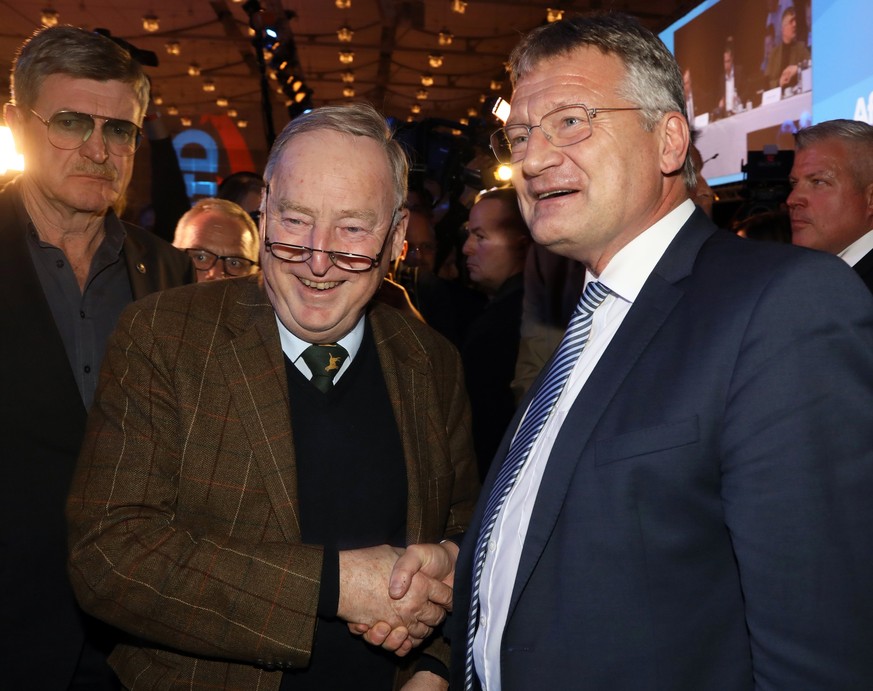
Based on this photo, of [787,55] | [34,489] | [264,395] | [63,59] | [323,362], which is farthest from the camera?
[787,55]

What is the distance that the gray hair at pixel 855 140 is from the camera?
11.0 ft

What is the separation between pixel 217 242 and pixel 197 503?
182 centimetres

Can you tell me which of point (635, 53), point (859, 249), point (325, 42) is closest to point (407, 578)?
point (635, 53)

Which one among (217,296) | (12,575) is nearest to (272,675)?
(217,296)

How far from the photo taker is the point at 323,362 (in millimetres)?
1737

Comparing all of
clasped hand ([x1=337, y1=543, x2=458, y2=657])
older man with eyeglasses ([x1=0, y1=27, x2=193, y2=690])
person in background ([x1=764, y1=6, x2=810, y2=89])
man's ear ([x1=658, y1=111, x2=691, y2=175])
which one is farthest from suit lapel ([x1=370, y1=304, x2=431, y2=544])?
person in background ([x1=764, y1=6, x2=810, y2=89])

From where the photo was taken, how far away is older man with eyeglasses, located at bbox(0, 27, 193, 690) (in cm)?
202

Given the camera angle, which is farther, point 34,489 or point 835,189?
point 835,189

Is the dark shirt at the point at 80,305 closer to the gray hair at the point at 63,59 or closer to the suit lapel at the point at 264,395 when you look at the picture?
the gray hair at the point at 63,59

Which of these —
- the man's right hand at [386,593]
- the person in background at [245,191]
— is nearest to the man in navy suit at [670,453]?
the man's right hand at [386,593]

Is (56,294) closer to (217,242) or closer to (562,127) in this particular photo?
(217,242)

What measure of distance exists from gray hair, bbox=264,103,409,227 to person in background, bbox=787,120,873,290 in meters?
2.32

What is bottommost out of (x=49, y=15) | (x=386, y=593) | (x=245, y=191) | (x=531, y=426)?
(x=386, y=593)

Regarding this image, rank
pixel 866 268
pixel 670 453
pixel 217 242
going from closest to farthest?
1. pixel 670 453
2. pixel 866 268
3. pixel 217 242
